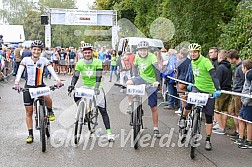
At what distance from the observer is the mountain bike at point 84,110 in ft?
25.6

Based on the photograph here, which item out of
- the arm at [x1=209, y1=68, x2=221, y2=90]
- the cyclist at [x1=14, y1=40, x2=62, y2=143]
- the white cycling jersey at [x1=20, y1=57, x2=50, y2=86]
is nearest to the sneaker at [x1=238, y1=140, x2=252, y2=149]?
the arm at [x1=209, y1=68, x2=221, y2=90]

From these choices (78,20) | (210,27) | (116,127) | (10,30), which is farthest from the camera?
(10,30)

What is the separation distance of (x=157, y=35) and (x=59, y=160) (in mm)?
20830

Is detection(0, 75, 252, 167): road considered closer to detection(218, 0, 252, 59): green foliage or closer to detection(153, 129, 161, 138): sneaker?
detection(153, 129, 161, 138): sneaker

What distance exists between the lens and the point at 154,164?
21.8 ft

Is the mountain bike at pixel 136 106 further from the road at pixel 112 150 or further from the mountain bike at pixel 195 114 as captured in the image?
the mountain bike at pixel 195 114

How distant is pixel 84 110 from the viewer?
7.96 m

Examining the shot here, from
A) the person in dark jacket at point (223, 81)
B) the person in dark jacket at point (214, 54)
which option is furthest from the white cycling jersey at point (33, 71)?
the person in dark jacket at point (214, 54)

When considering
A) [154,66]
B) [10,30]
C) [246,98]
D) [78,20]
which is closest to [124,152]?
[154,66]

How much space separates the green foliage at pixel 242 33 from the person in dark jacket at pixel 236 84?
181cm

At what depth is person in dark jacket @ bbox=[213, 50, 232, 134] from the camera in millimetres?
9127

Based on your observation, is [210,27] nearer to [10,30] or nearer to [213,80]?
[213,80]

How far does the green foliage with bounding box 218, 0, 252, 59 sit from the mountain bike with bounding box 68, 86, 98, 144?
4599 millimetres

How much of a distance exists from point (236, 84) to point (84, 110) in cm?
325
